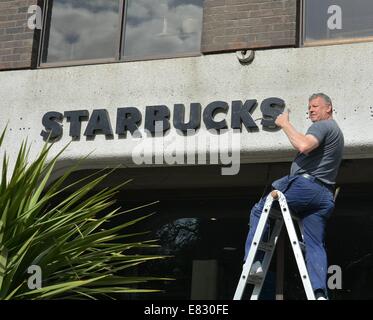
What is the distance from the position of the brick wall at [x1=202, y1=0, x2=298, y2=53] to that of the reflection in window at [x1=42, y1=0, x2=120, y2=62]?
1244 millimetres

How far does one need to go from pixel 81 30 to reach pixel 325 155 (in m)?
4.20

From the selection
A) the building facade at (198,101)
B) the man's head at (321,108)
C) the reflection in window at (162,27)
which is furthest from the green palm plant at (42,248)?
the reflection in window at (162,27)

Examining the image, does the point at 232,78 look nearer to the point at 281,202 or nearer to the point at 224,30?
the point at 224,30

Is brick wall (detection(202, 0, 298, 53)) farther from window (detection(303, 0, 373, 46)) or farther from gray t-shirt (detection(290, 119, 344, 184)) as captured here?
gray t-shirt (detection(290, 119, 344, 184))

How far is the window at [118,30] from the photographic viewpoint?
8539 millimetres

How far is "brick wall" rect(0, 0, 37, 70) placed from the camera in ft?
29.0

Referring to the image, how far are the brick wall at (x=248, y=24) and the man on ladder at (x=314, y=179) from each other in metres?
2.10

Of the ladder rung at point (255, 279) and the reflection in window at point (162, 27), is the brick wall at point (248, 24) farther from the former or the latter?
the ladder rung at point (255, 279)

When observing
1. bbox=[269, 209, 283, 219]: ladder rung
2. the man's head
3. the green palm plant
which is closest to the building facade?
the man's head

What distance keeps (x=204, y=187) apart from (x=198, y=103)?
5.92 feet

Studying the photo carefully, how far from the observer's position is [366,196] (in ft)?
28.9

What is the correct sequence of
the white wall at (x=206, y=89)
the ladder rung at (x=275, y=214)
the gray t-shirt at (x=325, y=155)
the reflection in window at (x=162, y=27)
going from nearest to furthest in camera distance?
the gray t-shirt at (x=325, y=155) → the ladder rung at (x=275, y=214) → the white wall at (x=206, y=89) → the reflection in window at (x=162, y=27)

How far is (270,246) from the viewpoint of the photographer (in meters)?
5.93
